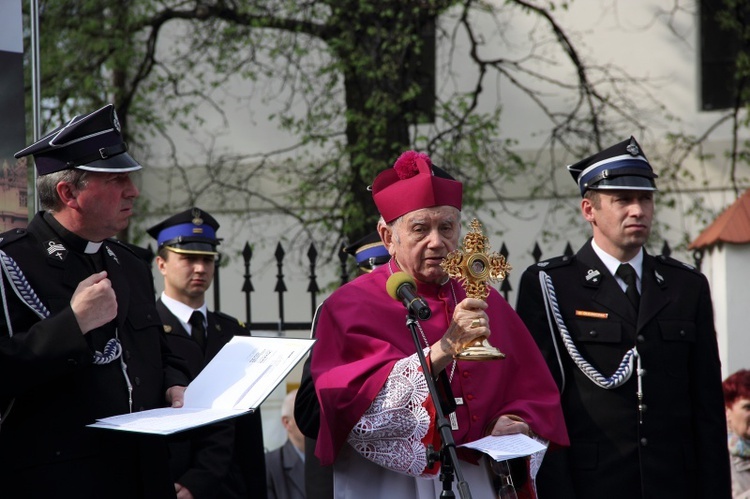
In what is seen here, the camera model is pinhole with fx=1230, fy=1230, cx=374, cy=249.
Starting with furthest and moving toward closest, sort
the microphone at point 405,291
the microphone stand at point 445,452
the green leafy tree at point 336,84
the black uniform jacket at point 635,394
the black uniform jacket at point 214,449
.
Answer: the green leafy tree at point 336,84 < the black uniform jacket at point 214,449 < the black uniform jacket at point 635,394 < the microphone at point 405,291 < the microphone stand at point 445,452

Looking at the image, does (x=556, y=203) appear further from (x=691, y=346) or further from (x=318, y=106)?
(x=691, y=346)

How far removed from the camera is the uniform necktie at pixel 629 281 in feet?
18.3

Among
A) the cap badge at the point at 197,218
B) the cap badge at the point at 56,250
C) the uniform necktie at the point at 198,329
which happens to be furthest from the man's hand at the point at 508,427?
the cap badge at the point at 197,218

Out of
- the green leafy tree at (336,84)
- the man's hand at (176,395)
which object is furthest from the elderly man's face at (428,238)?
the green leafy tree at (336,84)

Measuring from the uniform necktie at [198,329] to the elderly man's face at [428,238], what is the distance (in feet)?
7.38

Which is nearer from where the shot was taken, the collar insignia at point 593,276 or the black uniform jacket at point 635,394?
the black uniform jacket at point 635,394

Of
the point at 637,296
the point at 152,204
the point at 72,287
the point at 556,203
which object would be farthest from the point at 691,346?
the point at 152,204

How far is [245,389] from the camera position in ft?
14.0

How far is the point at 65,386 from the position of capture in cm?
420

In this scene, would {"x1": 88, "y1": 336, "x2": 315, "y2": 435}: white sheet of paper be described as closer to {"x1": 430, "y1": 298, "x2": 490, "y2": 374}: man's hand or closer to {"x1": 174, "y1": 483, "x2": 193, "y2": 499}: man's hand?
{"x1": 430, "y1": 298, "x2": 490, "y2": 374}: man's hand

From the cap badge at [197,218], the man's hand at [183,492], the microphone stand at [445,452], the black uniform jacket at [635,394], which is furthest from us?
the cap badge at [197,218]

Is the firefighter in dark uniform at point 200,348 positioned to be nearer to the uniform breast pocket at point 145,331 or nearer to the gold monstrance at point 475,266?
the uniform breast pocket at point 145,331

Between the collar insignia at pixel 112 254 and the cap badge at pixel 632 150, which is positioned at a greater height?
the cap badge at pixel 632 150

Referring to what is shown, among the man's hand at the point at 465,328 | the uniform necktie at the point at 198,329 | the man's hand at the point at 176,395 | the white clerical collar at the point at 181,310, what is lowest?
the man's hand at the point at 176,395
